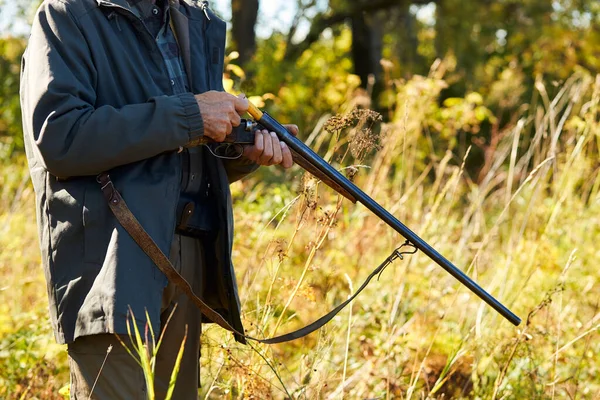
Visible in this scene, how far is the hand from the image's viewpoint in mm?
2428

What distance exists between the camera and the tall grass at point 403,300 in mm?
2885

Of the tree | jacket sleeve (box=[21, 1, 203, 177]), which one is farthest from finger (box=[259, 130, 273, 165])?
the tree

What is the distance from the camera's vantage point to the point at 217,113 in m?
2.20

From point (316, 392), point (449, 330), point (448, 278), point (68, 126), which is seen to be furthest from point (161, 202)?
point (448, 278)

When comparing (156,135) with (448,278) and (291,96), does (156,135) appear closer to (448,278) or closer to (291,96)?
(448,278)

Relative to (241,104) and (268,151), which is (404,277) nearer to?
(268,151)

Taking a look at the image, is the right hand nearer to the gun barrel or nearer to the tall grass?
the gun barrel

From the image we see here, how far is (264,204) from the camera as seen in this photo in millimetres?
4836

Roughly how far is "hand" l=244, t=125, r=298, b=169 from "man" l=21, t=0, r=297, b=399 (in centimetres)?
14

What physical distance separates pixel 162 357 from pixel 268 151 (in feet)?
2.41

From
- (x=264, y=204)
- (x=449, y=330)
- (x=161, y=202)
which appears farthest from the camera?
(x=264, y=204)

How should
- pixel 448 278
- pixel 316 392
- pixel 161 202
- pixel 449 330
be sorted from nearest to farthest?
pixel 161 202, pixel 316 392, pixel 449 330, pixel 448 278

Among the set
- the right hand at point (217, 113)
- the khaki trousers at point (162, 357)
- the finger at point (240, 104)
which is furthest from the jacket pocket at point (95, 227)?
the finger at point (240, 104)

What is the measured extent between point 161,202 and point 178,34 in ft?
1.89
